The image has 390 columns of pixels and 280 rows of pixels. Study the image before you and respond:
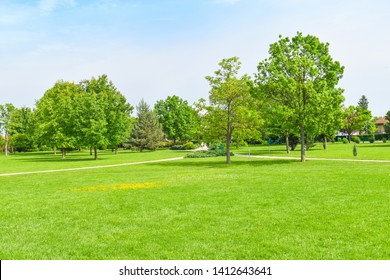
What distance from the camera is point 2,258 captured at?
828cm

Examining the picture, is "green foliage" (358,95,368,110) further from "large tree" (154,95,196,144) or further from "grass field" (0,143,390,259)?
"grass field" (0,143,390,259)

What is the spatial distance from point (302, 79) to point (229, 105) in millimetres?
7269

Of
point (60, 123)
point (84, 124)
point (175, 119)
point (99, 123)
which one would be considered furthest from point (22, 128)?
point (99, 123)

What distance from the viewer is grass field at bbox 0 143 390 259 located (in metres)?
8.43

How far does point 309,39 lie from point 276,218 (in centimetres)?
2755

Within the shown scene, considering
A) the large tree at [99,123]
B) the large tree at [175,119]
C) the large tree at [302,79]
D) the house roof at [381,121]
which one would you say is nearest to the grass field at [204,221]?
the large tree at [302,79]

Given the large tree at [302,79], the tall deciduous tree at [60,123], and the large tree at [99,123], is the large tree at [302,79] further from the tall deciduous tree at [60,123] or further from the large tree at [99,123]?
the tall deciduous tree at [60,123]

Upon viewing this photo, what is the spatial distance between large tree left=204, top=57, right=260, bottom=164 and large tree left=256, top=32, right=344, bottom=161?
1.88m

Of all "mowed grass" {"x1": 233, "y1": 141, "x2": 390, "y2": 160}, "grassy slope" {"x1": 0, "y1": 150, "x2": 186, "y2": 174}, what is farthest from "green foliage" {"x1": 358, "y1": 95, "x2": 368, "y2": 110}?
"grassy slope" {"x1": 0, "y1": 150, "x2": 186, "y2": 174}

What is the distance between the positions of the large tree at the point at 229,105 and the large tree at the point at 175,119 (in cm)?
5862

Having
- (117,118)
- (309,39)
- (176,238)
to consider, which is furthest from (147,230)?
(117,118)

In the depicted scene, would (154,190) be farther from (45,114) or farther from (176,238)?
(45,114)

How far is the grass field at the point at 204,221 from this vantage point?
27.7 ft

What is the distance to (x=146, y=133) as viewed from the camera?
253ft
